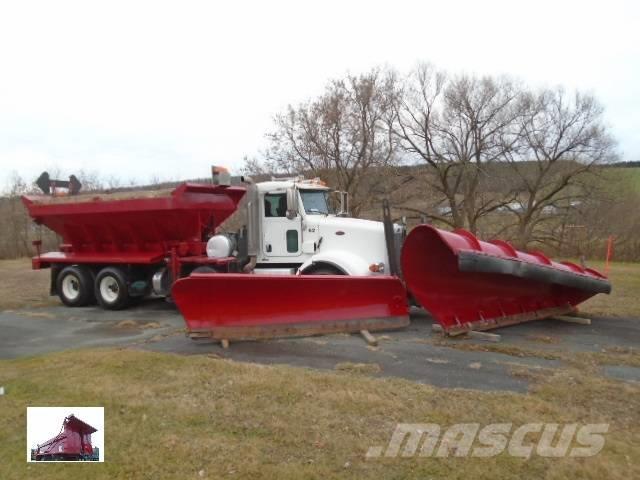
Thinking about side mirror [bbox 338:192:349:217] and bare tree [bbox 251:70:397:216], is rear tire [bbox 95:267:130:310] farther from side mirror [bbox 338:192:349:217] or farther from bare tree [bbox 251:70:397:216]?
bare tree [bbox 251:70:397:216]

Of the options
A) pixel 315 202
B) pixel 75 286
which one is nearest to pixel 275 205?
pixel 315 202

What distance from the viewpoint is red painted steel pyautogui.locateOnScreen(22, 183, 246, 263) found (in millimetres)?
10062

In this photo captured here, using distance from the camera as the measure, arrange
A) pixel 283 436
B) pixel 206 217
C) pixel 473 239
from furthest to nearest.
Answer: pixel 206 217
pixel 473 239
pixel 283 436

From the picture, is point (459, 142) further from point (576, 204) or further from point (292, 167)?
point (292, 167)

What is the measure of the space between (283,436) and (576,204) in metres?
27.2

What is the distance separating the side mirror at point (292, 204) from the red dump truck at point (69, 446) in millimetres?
6020

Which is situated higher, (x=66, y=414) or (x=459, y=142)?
(x=459, y=142)

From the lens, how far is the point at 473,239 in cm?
663

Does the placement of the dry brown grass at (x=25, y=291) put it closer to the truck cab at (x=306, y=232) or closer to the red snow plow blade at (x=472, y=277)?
the truck cab at (x=306, y=232)

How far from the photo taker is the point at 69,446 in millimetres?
3773

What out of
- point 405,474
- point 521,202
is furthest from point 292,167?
point 405,474

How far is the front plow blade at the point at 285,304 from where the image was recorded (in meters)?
6.99

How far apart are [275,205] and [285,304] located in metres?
2.98

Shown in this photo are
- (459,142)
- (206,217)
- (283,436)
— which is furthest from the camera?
(459,142)
